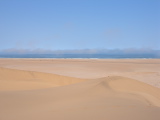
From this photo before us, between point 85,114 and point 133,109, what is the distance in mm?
942

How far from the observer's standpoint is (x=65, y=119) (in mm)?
3318

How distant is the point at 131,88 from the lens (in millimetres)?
7180

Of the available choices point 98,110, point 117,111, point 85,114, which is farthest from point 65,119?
point 117,111

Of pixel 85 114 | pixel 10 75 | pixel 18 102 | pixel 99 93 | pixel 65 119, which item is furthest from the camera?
pixel 10 75

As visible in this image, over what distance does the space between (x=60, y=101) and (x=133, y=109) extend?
1.79 metres

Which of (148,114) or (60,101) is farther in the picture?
(60,101)

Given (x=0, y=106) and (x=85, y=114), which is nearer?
(x=85, y=114)

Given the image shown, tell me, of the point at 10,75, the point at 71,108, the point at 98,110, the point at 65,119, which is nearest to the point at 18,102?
the point at 71,108

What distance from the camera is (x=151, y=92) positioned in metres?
7.30

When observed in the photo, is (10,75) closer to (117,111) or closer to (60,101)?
(60,101)

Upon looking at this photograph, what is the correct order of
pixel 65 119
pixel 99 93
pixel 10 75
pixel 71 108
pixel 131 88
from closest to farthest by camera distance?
pixel 65 119, pixel 71 108, pixel 99 93, pixel 131 88, pixel 10 75

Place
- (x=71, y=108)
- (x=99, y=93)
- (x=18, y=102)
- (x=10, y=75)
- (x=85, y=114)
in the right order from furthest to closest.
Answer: (x=10, y=75) < (x=99, y=93) < (x=18, y=102) < (x=71, y=108) < (x=85, y=114)

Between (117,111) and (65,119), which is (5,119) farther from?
(117,111)

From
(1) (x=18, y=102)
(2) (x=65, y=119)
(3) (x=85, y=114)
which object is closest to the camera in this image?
(2) (x=65, y=119)
